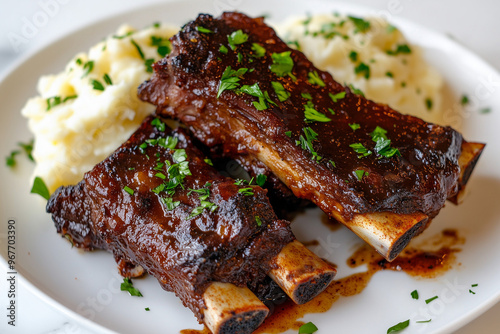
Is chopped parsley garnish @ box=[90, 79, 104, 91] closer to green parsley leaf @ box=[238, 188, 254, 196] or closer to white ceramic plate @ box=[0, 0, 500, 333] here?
white ceramic plate @ box=[0, 0, 500, 333]

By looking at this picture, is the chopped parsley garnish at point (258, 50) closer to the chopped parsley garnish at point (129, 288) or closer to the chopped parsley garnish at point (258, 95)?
the chopped parsley garnish at point (258, 95)

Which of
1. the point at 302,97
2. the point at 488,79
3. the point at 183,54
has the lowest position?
the point at 488,79

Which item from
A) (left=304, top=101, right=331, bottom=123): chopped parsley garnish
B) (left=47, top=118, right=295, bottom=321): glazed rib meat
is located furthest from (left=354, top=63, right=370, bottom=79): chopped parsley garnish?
(left=47, top=118, right=295, bottom=321): glazed rib meat

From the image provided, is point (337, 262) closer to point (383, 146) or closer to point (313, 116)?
point (383, 146)

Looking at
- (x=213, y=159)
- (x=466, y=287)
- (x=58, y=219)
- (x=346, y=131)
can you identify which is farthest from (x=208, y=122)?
(x=466, y=287)

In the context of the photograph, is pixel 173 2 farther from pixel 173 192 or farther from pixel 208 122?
pixel 173 192

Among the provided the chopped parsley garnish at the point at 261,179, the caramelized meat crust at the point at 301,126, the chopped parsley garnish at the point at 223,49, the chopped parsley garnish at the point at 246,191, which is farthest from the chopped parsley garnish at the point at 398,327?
the chopped parsley garnish at the point at 223,49

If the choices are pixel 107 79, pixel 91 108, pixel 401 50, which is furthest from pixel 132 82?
pixel 401 50

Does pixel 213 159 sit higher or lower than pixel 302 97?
lower
